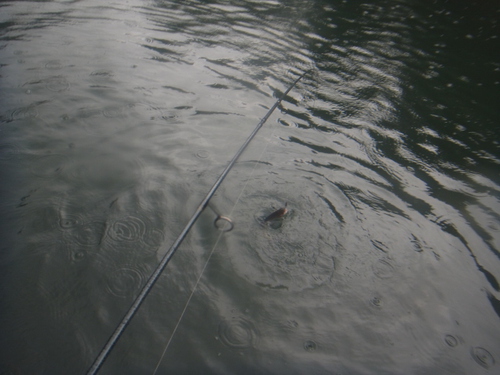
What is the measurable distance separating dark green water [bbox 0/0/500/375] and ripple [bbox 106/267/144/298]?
0.01m

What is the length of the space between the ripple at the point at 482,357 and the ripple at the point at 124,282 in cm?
294

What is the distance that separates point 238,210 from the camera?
346 centimetres

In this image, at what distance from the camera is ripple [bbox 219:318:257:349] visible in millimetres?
2389

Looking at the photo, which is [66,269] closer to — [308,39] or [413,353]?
[413,353]

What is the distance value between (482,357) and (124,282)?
10.3 ft

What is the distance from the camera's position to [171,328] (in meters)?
2.43

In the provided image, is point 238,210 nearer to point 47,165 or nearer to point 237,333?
point 237,333

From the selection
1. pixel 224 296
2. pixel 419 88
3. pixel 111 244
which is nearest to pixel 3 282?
pixel 111 244

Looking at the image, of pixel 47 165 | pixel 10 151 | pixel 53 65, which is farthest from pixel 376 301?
pixel 53 65

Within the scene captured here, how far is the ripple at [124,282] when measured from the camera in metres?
2.59

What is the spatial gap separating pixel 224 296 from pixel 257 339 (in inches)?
18.2

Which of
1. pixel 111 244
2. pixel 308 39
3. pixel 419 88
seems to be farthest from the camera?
pixel 308 39

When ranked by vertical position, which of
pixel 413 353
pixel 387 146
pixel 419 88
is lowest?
pixel 413 353

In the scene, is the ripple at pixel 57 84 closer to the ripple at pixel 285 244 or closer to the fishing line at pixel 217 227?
the fishing line at pixel 217 227
